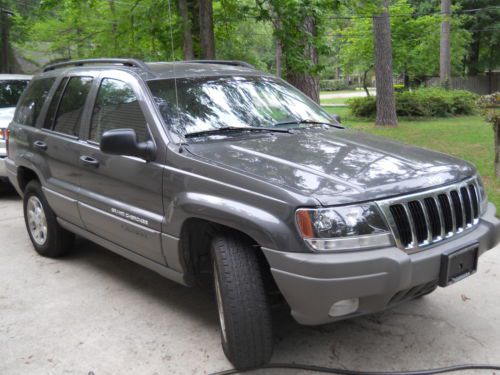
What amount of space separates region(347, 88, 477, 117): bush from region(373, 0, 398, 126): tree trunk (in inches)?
107

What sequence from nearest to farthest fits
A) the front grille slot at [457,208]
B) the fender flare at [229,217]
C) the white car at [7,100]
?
the fender flare at [229,217] < the front grille slot at [457,208] < the white car at [7,100]

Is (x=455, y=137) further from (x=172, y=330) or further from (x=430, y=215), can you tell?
(x=172, y=330)

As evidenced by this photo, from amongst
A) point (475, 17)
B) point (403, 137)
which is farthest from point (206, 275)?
point (475, 17)

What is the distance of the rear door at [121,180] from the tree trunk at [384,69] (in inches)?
493

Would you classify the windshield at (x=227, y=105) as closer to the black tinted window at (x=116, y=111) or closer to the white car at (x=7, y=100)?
the black tinted window at (x=116, y=111)

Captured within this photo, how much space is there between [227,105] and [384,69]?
1321 centimetres

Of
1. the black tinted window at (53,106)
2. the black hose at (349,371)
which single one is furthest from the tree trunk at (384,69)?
the black hose at (349,371)

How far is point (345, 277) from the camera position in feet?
9.20

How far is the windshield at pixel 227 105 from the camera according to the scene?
395 cm

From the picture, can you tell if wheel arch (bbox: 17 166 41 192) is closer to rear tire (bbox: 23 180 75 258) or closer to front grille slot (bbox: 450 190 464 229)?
rear tire (bbox: 23 180 75 258)

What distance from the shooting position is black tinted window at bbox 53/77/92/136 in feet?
15.5

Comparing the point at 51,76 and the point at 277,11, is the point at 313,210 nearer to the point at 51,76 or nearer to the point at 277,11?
the point at 51,76

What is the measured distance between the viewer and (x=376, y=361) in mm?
3350

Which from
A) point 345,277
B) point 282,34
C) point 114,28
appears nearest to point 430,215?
point 345,277
